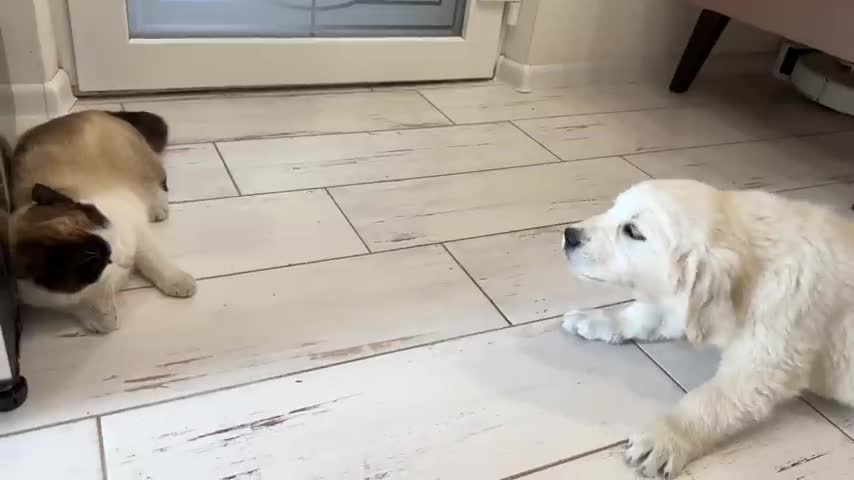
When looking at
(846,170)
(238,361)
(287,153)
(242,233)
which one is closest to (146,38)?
(287,153)

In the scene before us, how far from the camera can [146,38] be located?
6.00 feet

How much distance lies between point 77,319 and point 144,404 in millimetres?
223

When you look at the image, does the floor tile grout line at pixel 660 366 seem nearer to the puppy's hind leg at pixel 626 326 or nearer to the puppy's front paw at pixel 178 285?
the puppy's hind leg at pixel 626 326

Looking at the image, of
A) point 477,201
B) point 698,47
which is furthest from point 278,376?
point 698,47

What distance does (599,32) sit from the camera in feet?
7.44

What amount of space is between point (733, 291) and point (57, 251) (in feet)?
3.01

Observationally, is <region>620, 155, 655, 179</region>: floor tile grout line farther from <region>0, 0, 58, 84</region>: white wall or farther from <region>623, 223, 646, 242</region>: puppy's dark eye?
<region>0, 0, 58, 84</region>: white wall

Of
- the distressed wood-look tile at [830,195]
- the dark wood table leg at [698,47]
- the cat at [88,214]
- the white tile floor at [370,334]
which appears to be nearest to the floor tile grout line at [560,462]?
the white tile floor at [370,334]

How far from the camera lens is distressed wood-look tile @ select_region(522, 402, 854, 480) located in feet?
3.35

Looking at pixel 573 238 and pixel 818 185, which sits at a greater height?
pixel 573 238

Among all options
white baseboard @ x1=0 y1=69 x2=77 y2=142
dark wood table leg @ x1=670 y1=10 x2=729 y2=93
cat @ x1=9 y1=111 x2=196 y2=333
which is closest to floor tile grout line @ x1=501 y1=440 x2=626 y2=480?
cat @ x1=9 y1=111 x2=196 y2=333

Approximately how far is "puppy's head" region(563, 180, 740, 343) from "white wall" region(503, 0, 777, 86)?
1.24m

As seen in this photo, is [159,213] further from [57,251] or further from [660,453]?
[660,453]

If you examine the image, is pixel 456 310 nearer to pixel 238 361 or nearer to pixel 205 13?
pixel 238 361
